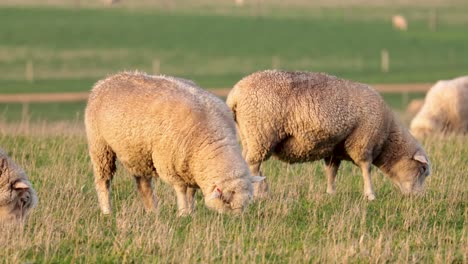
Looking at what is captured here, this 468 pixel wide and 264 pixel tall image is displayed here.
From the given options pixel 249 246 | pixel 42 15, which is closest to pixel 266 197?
pixel 249 246

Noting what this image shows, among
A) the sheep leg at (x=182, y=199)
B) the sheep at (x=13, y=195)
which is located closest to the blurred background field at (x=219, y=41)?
the sheep leg at (x=182, y=199)

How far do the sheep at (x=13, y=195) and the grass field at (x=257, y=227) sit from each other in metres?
0.16

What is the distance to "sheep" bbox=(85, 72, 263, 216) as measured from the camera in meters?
11.0

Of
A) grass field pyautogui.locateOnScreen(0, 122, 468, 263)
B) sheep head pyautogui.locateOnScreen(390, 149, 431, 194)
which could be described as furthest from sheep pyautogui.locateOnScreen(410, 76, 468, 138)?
grass field pyautogui.locateOnScreen(0, 122, 468, 263)

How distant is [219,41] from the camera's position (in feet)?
245

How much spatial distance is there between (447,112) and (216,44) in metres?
50.9

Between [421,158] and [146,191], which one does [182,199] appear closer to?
[146,191]

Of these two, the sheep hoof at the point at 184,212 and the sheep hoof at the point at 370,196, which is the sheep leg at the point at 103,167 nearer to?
the sheep hoof at the point at 184,212

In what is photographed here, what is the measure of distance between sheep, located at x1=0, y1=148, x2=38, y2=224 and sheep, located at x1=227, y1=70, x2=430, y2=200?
3.25 meters

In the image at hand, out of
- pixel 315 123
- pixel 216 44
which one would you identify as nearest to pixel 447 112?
pixel 315 123

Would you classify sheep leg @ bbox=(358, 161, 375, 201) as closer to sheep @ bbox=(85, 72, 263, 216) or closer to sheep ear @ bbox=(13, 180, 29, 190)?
sheep @ bbox=(85, 72, 263, 216)

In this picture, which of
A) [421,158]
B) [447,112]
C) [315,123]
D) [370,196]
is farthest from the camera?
[447,112]

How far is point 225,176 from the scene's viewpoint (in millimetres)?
10898

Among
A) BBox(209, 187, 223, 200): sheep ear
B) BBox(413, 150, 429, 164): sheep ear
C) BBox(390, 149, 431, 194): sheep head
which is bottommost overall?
BBox(390, 149, 431, 194): sheep head
